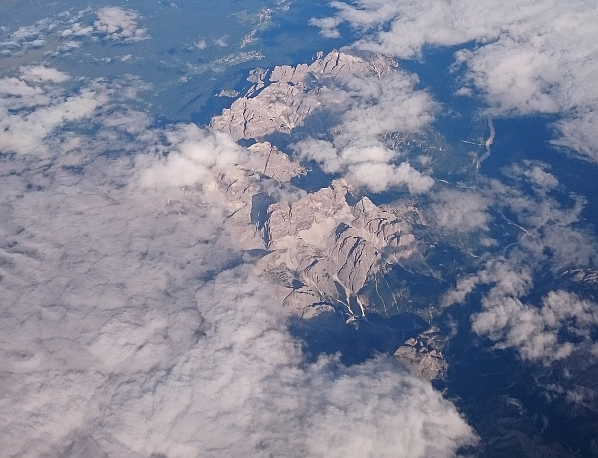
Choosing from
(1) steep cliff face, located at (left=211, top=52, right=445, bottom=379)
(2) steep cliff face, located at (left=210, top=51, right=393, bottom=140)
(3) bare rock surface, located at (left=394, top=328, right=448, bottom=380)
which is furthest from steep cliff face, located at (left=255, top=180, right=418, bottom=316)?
(2) steep cliff face, located at (left=210, top=51, right=393, bottom=140)

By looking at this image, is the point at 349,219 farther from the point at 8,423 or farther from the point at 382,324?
the point at 8,423

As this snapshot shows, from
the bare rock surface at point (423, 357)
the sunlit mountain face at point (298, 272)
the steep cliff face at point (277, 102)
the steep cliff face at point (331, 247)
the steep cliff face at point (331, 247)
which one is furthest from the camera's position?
the steep cliff face at point (277, 102)

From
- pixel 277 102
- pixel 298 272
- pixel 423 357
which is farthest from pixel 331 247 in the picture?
pixel 277 102

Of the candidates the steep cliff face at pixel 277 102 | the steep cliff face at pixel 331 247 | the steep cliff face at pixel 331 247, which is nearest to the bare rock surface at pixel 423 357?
the steep cliff face at pixel 331 247

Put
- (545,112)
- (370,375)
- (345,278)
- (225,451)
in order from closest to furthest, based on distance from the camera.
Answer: (225,451) → (370,375) → (345,278) → (545,112)

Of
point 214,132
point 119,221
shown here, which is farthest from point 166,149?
point 119,221

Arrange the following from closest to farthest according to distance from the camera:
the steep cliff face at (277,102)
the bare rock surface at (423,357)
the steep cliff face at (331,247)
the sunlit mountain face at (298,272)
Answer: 1. the sunlit mountain face at (298,272)
2. the bare rock surface at (423,357)
3. the steep cliff face at (331,247)
4. the steep cliff face at (277,102)

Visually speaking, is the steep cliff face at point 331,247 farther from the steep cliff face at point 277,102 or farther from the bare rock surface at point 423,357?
the steep cliff face at point 277,102

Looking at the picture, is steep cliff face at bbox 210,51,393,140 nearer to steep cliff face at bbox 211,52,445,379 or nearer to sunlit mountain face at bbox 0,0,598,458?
sunlit mountain face at bbox 0,0,598,458

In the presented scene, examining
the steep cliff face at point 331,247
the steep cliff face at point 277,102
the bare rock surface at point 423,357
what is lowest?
the bare rock surface at point 423,357
